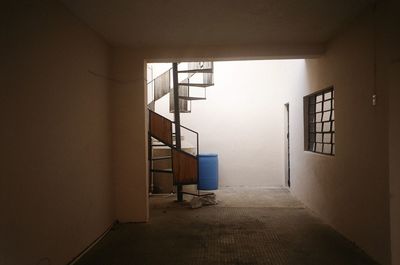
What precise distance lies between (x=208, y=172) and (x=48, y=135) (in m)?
4.21

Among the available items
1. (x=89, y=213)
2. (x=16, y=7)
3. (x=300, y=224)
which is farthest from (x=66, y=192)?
(x=300, y=224)

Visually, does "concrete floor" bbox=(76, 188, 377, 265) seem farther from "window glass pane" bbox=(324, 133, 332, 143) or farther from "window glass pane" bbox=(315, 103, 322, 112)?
"window glass pane" bbox=(315, 103, 322, 112)

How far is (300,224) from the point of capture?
3.84 meters

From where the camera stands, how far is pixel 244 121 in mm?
6703

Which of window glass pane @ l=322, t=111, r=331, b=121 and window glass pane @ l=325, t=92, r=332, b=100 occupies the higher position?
window glass pane @ l=325, t=92, r=332, b=100

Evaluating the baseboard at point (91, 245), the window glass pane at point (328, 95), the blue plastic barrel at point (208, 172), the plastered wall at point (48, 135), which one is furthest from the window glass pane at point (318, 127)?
the baseboard at point (91, 245)

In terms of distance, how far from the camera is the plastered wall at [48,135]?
1918 millimetres

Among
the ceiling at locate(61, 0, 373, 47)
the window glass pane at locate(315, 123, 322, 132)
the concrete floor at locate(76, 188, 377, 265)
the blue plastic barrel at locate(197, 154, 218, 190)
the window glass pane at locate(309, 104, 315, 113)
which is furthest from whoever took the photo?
the blue plastic barrel at locate(197, 154, 218, 190)

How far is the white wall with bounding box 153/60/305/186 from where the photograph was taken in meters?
6.67

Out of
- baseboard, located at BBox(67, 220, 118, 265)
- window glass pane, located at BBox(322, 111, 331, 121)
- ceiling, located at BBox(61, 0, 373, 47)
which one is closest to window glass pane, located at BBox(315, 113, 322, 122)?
window glass pane, located at BBox(322, 111, 331, 121)

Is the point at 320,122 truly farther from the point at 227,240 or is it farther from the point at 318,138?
the point at 227,240

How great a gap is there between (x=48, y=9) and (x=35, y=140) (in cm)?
113

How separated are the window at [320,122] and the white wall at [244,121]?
72.1 inches

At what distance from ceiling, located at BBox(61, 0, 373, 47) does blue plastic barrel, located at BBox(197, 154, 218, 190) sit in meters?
2.91
